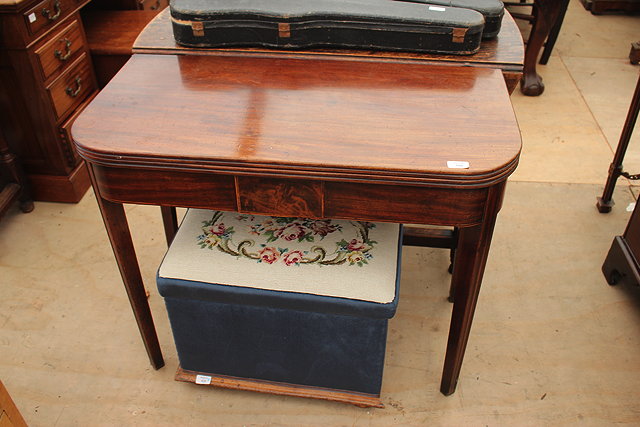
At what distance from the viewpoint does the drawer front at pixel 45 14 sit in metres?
1.91

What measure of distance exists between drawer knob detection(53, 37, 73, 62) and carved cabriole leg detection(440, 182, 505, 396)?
1.62m

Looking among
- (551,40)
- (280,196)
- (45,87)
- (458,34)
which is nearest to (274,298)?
(280,196)

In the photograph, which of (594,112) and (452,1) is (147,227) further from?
(594,112)

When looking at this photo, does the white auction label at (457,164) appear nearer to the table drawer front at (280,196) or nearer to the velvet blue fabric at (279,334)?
the table drawer front at (280,196)

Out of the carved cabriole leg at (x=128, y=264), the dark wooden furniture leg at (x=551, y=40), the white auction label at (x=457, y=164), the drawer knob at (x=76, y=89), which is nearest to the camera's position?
the white auction label at (x=457, y=164)

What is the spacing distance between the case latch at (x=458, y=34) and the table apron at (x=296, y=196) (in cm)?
49

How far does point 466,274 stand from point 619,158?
4.01 ft

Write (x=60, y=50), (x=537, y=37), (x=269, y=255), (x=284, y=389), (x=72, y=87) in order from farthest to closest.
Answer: (x=537, y=37) → (x=72, y=87) → (x=60, y=50) → (x=284, y=389) → (x=269, y=255)

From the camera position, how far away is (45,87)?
80.4 inches

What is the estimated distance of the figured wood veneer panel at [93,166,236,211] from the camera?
3.77ft

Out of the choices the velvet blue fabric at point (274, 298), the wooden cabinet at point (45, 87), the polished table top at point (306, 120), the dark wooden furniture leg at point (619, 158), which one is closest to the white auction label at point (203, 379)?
the velvet blue fabric at point (274, 298)

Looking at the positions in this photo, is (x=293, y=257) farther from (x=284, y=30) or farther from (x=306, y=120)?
(x=284, y=30)

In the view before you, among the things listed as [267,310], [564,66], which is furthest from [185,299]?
[564,66]

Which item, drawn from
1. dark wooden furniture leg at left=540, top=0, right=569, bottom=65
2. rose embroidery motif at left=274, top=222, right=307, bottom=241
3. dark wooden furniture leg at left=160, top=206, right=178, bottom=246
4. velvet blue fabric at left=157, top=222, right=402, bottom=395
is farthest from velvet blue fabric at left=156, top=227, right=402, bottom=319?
dark wooden furniture leg at left=540, top=0, right=569, bottom=65
